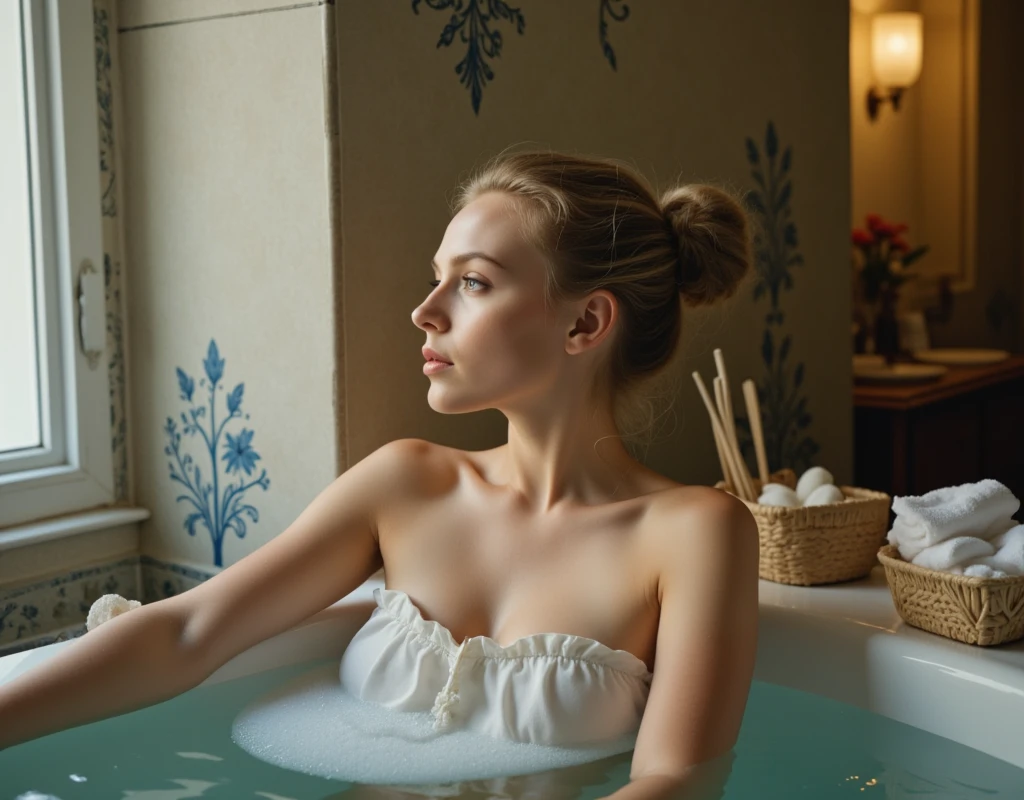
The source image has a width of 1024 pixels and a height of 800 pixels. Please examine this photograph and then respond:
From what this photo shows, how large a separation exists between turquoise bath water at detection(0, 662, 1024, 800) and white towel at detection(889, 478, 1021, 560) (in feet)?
0.80

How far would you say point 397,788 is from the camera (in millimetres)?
1306

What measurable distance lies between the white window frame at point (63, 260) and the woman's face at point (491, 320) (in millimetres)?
782

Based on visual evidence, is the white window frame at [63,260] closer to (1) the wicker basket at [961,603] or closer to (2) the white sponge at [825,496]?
(2) the white sponge at [825,496]

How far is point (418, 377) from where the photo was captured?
191 centimetres

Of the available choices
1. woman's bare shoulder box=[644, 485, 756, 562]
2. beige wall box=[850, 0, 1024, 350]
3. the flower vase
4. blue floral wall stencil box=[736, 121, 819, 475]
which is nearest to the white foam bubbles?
woman's bare shoulder box=[644, 485, 756, 562]

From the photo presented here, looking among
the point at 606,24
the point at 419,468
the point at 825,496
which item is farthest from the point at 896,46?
the point at 419,468

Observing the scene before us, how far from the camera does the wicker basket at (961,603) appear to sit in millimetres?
1479

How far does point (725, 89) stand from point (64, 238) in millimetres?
1325

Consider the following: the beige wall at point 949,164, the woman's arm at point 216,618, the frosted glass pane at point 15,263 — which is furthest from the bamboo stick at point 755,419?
the beige wall at point 949,164

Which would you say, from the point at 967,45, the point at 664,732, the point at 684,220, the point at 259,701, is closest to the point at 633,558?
the point at 664,732

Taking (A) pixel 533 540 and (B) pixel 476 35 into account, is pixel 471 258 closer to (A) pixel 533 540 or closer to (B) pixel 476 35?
(A) pixel 533 540

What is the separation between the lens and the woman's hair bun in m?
1.44

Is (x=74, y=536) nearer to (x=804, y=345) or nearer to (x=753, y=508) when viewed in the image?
(x=753, y=508)

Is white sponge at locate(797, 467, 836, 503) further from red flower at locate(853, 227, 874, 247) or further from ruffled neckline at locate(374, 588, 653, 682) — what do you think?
red flower at locate(853, 227, 874, 247)
